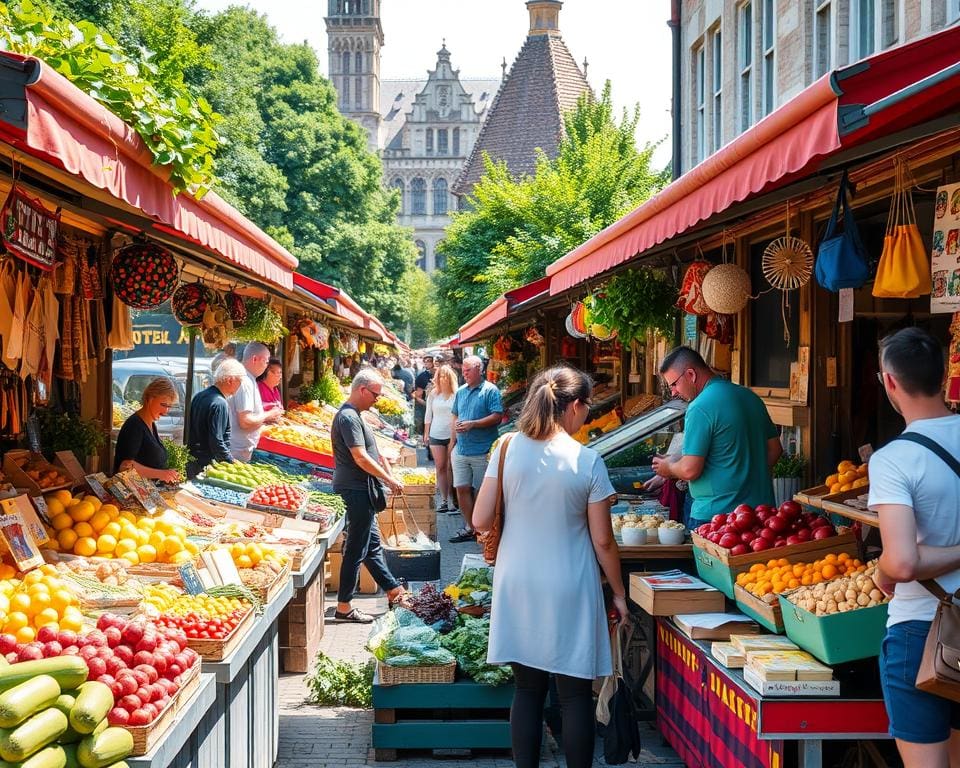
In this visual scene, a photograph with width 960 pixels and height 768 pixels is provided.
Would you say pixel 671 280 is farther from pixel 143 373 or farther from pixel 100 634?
pixel 143 373

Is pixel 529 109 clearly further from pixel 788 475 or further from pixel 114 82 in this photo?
pixel 114 82

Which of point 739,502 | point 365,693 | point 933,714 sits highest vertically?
point 739,502

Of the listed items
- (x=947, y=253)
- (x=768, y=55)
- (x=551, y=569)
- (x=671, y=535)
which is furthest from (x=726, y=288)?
(x=768, y=55)

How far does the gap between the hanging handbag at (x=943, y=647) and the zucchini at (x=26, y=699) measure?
2707mm

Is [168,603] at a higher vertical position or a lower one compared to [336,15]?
lower

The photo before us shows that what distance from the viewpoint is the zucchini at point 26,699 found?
3.10m

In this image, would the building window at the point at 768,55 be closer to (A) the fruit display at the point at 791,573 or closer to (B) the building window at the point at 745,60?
(B) the building window at the point at 745,60

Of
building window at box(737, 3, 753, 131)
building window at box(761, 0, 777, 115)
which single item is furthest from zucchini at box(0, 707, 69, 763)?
building window at box(737, 3, 753, 131)

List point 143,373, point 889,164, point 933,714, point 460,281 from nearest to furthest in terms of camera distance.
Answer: point 933,714 < point 889,164 < point 143,373 < point 460,281

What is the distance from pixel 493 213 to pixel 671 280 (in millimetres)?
18370

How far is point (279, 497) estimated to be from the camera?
7.93 meters

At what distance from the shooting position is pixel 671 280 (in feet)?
29.4

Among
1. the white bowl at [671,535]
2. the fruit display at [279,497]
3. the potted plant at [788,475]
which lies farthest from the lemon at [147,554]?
the potted plant at [788,475]

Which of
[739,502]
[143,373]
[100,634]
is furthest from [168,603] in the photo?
[143,373]
